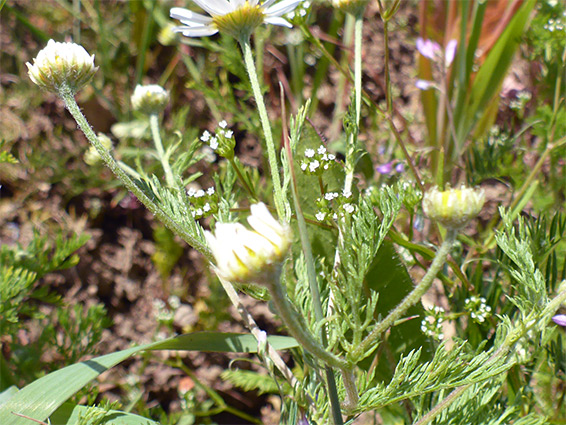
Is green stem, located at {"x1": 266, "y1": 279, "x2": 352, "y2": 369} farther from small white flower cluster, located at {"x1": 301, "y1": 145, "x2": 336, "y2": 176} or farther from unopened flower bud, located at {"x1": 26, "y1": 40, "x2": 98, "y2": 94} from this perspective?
unopened flower bud, located at {"x1": 26, "y1": 40, "x2": 98, "y2": 94}

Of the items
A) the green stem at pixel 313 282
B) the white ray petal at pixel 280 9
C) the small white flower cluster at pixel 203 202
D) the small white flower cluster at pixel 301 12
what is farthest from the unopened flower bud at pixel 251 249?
the small white flower cluster at pixel 301 12

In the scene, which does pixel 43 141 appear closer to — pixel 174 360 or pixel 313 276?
pixel 174 360

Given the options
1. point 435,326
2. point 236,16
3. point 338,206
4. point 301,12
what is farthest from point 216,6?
point 435,326

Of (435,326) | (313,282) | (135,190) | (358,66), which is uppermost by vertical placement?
(358,66)

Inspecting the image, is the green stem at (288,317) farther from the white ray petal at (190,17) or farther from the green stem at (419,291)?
the white ray petal at (190,17)

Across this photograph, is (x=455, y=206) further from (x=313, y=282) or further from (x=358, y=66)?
(x=358, y=66)

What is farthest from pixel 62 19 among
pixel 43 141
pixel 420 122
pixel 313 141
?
pixel 313 141

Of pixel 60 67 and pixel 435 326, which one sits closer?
pixel 60 67
